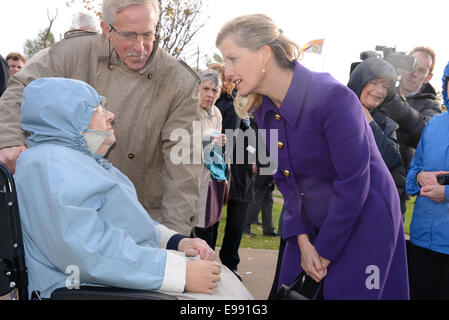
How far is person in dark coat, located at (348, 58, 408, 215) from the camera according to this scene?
119 inches

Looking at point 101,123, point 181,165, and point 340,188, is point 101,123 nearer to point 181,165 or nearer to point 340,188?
point 181,165

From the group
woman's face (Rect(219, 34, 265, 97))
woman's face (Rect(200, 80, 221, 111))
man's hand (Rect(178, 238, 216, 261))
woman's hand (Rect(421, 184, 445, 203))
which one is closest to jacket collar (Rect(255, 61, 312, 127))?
woman's face (Rect(219, 34, 265, 97))

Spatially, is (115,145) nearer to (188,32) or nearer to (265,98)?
(265,98)

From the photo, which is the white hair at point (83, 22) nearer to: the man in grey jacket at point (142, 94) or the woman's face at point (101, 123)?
the man in grey jacket at point (142, 94)

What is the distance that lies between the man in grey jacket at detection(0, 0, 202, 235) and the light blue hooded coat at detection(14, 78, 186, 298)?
685 mm

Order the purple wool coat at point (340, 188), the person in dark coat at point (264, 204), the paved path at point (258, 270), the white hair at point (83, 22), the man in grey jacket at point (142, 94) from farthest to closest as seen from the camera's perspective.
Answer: the person in dark coat at point (264, 204), the paved path at point (258, 270), the white hair at point (83, 22), the man in grey jacket at point (142, 94), the purple wool coat at point (340, 188)

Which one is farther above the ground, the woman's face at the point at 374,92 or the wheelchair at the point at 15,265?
the woman's face at the point at 374,92

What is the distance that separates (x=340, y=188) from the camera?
1.92 metres

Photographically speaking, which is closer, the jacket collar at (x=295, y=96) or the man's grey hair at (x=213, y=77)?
the jacket collar at (x=295, y=96)

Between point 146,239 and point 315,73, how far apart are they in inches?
42.6

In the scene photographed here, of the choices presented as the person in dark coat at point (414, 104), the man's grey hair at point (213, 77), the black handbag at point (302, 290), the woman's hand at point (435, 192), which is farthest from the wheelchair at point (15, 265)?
the man's grey hair at point (213, 77)

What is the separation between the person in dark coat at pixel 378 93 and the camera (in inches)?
119

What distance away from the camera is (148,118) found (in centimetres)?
270
